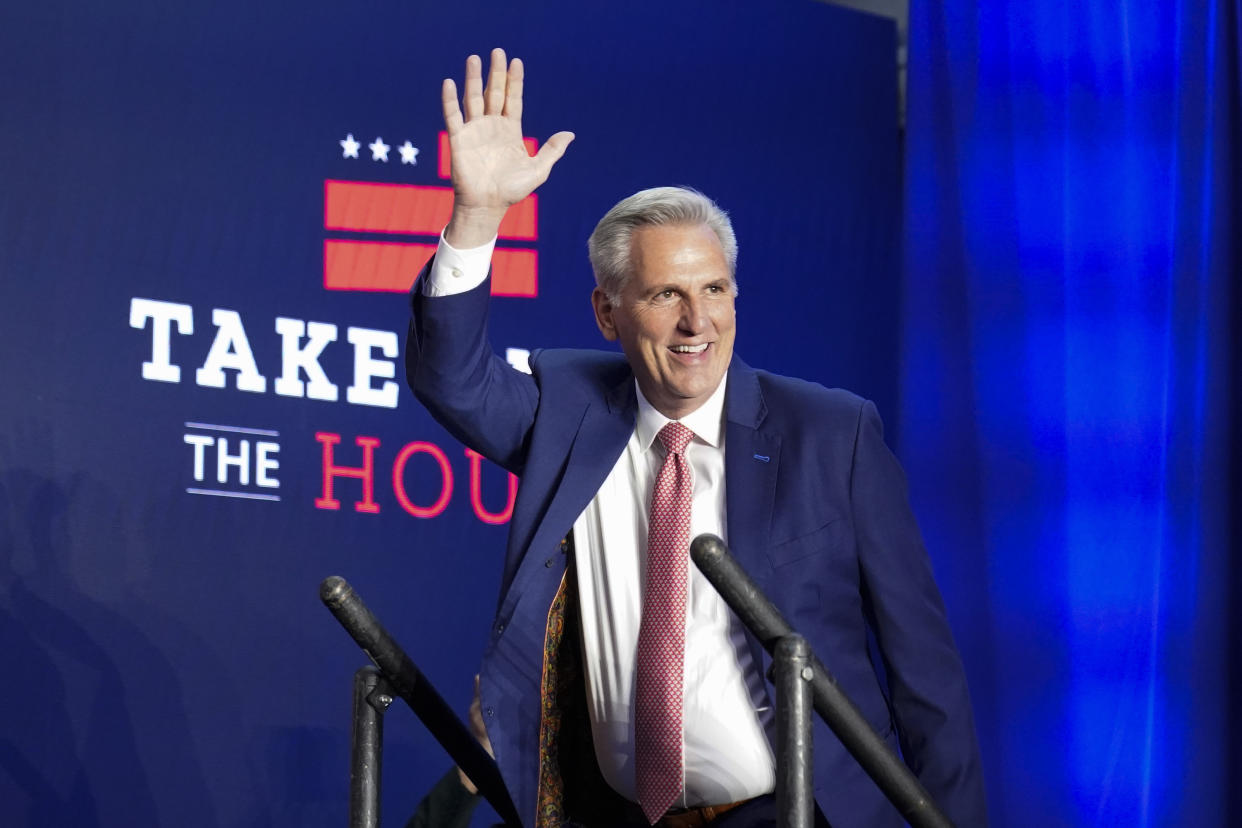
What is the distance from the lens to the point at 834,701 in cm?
133

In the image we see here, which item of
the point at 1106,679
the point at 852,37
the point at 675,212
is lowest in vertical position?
the point at 1106,679

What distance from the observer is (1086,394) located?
3523 millimetres

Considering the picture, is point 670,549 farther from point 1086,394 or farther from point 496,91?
point 1086,394

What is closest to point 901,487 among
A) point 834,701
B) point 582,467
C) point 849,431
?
point 849,431

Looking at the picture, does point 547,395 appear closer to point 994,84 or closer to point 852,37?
point 994,84

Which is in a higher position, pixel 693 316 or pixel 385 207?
pixel 385 207

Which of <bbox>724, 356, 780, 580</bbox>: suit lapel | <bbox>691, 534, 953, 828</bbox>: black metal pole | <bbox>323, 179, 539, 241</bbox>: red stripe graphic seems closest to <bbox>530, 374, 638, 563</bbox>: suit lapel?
<bbox>724, 356, 780, 580</bbox>: suit lapel

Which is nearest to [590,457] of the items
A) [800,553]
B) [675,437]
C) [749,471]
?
[675,437]

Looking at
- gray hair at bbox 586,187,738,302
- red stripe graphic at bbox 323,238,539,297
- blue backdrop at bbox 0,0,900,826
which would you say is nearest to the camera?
gray hair at bbox 586,187,738,302

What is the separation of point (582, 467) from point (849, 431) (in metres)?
0.36

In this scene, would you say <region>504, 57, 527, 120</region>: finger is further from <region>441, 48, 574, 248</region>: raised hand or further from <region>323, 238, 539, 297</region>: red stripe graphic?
<region>323, 238, 539, 297</region>: red stripe graphic

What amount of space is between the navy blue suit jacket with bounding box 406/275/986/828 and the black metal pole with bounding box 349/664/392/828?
273 mm

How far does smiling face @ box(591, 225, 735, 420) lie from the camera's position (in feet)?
6.57

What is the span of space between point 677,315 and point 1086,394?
1837mm
